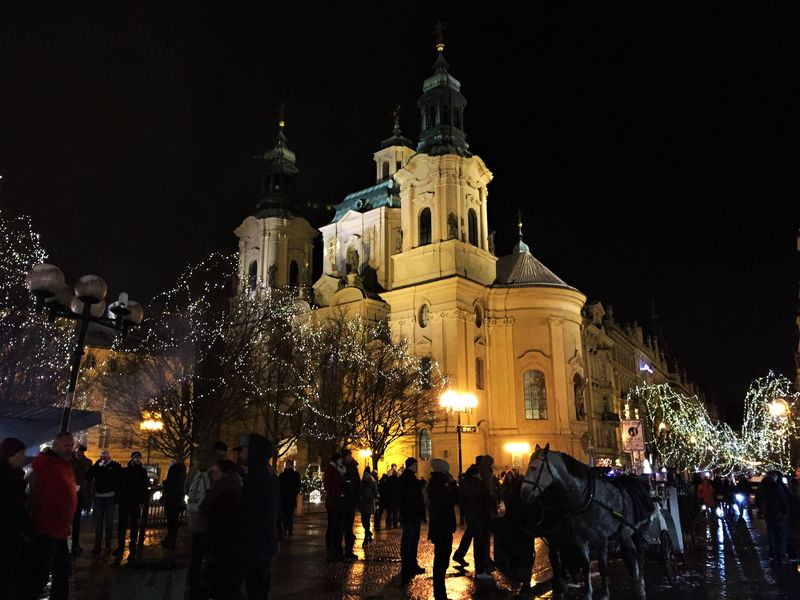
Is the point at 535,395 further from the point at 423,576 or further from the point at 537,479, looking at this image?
the point at 537,479

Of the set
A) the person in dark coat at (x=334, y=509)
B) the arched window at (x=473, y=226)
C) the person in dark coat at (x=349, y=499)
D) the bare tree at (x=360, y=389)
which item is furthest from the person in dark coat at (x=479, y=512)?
the arched window at (x=473, y=226)

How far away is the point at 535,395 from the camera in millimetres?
42656

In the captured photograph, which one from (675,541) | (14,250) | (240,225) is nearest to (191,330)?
(14,250)

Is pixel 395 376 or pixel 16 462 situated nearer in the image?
pixel 16 462

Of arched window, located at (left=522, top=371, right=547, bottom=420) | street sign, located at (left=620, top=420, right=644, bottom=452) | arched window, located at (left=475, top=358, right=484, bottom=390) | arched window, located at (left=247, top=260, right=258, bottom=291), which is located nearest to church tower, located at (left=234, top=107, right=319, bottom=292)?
arched window, located at (left=247, top=260, right=258, bottom=291)

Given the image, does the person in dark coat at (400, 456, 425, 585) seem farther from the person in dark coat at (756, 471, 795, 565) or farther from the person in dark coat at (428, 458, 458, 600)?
the person in dark coat at (756, 471, 795, 565)

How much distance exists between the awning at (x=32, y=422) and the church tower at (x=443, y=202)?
107 ft

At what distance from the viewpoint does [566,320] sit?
145 ft

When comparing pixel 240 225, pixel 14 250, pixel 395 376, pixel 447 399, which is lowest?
pixel 447 399

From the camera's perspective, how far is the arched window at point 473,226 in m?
46.3

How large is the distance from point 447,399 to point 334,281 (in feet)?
82.9

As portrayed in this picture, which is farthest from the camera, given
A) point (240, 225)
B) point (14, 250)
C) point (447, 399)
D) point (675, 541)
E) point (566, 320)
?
point (240, 225)

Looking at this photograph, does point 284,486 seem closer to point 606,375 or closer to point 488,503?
point 488,503

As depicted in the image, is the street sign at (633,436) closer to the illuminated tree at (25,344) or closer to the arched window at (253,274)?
the illuminated tree at (25,344)
